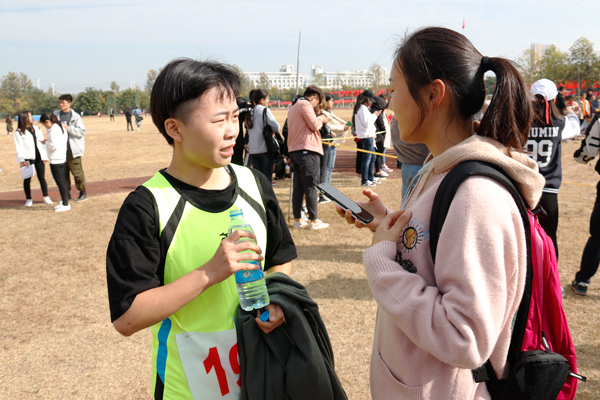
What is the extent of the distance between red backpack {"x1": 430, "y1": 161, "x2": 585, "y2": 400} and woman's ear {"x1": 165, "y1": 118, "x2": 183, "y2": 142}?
0.99 m

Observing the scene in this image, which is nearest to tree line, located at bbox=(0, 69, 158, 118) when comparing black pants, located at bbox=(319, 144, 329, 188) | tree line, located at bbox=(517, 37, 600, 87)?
tree line, located at bbox=(517, 37, 600, 87)

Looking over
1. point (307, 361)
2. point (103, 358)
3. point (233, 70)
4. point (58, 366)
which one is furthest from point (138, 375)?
point (233, 70)

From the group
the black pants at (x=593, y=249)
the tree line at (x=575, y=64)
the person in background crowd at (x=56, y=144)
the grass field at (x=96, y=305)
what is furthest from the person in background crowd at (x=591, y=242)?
the tree line at (x=575, y=64)

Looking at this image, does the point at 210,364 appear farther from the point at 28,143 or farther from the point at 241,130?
the point at 28,143

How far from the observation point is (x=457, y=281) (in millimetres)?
1095

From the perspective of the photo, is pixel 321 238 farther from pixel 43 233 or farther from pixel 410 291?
pixel 410 291

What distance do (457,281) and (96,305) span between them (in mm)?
4578

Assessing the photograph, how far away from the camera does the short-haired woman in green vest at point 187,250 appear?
4.71ft

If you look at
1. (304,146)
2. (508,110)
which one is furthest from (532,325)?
(304,146)

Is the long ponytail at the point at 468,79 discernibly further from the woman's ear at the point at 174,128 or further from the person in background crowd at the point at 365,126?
the person in background crowd at the point at 365,126

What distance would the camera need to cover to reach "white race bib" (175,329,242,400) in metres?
1.52

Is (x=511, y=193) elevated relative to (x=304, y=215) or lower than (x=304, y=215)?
elevated

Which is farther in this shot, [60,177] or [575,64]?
[575,64]

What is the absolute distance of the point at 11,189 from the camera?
11.6 metres
